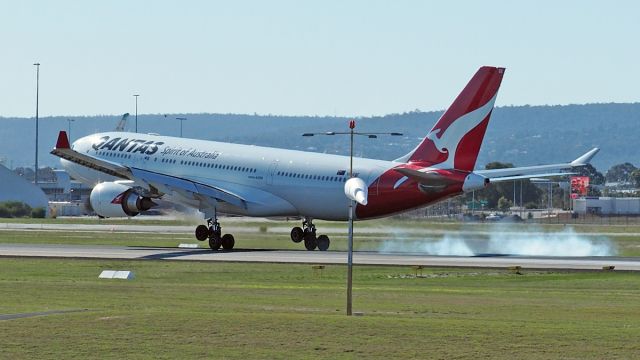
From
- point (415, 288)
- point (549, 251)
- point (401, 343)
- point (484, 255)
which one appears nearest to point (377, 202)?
point (484, 255)

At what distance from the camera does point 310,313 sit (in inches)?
1608

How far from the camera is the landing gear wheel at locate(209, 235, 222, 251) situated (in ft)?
263

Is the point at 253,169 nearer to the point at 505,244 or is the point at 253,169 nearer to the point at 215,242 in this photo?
the point at 215,242

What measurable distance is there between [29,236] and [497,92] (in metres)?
40.7

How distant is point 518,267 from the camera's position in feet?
207

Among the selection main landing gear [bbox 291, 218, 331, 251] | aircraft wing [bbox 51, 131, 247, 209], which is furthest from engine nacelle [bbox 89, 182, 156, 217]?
main landing gear [bbox 291, 218, 331, 251]

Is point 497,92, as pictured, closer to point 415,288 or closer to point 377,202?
point 377,202

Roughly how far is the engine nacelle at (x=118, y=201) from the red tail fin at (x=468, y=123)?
1862 cm

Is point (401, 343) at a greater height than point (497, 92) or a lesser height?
lesser

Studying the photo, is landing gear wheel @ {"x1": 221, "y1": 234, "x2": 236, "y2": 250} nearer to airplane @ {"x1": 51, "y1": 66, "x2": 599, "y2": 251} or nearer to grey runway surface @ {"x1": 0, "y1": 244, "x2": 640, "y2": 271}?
airplane @ {"x1": 51, "y1": 66, "x2": 599, "y2": 251}

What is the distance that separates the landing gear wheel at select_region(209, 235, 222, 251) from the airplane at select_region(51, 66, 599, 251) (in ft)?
0.19

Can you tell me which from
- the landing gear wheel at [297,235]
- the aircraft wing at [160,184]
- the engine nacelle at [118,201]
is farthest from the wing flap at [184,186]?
the landing gear wheel at [297,235]

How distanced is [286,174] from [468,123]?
12436 mm

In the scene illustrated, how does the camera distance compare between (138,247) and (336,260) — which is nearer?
(336,260)
